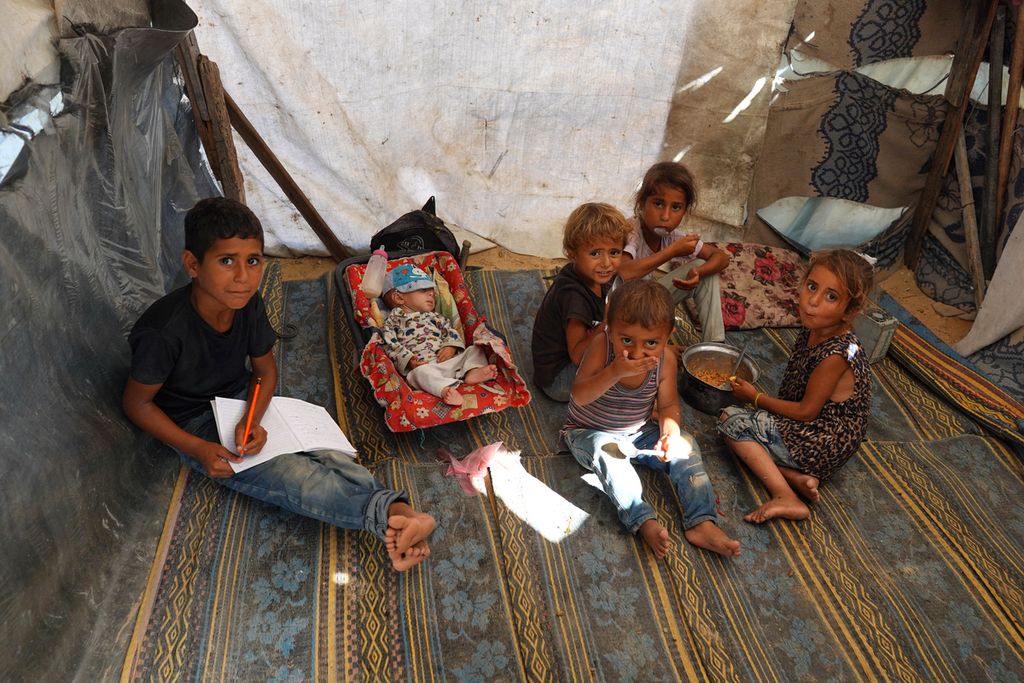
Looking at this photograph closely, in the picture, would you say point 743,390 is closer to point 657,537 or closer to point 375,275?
point 657,537

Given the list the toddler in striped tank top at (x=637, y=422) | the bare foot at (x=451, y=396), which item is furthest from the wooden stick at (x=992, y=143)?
the bare foot at (x=451, y=396)

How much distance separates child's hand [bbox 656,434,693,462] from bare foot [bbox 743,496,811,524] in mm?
308

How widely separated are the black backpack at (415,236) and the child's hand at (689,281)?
42.4 inches

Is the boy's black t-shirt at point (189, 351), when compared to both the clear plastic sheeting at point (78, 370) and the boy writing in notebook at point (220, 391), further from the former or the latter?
the clear plastic sheeting at point (78, 370)

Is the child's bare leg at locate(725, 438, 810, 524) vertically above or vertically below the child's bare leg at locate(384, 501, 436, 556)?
below

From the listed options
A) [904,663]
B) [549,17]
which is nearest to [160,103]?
[549,17]

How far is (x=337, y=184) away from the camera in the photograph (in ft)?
13.6

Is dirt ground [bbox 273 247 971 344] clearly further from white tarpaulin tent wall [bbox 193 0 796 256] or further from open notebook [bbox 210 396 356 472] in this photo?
open notebook [bbox 210 396 356 472]

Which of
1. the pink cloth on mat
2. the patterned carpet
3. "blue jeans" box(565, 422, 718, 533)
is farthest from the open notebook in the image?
"blue jeans" box(565, 422, 718, 533)

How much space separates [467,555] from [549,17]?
2.78 meters

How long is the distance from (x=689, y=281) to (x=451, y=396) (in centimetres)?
128

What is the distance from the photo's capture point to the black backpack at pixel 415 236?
11.4ft

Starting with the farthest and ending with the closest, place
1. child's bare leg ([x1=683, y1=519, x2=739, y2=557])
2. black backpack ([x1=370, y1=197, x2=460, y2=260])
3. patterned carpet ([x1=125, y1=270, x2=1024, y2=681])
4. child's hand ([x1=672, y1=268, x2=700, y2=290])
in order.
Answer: black backpack ([x1=370, y1=197, x2=460, y2=260]) → child's hand ([x1=672, y1=268, x2=700, y2=290]) → child's bare leg ([x1=683, y1=519, x2=739, y2=557]) → patterned carpet ([x1=125, y1=270, x2=1024, y2=681])

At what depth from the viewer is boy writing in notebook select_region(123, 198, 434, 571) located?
220 centimetres
